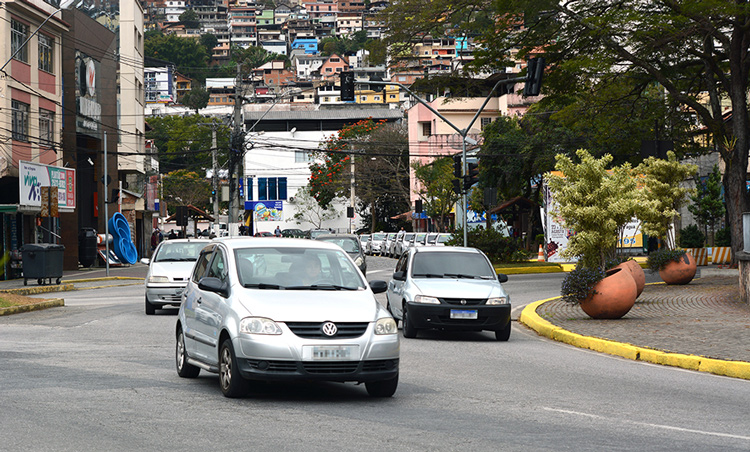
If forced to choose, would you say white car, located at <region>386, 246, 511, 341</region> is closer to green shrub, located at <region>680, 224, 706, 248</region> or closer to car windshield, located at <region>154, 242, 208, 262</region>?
car windshield, located at <region>154, 242, 208, 262</region>

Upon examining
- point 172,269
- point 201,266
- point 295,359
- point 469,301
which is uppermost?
point 201,266

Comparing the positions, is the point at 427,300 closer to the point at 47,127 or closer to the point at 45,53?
the point at 47,127

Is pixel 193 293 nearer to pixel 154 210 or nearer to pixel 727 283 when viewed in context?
pixel 727 283

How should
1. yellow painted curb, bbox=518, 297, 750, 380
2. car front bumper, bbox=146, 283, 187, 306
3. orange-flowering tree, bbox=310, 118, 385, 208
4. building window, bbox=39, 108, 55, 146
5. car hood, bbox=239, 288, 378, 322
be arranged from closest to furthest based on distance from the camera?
car hood, bbox=239, 288, 378, 322
yellow painted curb, bbox=518, 297, 750, 380
car front bumper, bbox=146, 283, 187, 306
building window, bbox=39, 108, 55, 146
orange-flowering tree, bbox=310, 118, 385, 208

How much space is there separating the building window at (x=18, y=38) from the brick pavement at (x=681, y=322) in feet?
87.4

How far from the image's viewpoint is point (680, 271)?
26.9 m

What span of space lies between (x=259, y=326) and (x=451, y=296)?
740cm

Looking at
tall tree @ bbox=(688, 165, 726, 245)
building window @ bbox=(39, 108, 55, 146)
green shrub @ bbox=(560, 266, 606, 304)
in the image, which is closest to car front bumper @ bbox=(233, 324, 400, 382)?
green shrub @ bbox=(560, 266, 606, 304)

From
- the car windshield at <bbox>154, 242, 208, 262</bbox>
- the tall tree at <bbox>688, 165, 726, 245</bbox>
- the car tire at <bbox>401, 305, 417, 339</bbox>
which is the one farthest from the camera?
the tall tree at <bbox>688, 165, 726, 245</bbox>

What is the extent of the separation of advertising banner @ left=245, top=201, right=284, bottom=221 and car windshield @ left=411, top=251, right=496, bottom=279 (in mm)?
92422

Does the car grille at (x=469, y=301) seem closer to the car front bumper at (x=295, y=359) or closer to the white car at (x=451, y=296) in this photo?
the white car at (x=451, y=296)

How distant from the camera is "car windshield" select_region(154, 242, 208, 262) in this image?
23.1 metres

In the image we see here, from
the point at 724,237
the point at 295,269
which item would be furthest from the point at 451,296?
the point at 724,237

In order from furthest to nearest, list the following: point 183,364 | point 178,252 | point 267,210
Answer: point 267,210
point 178,252
point 183,364
